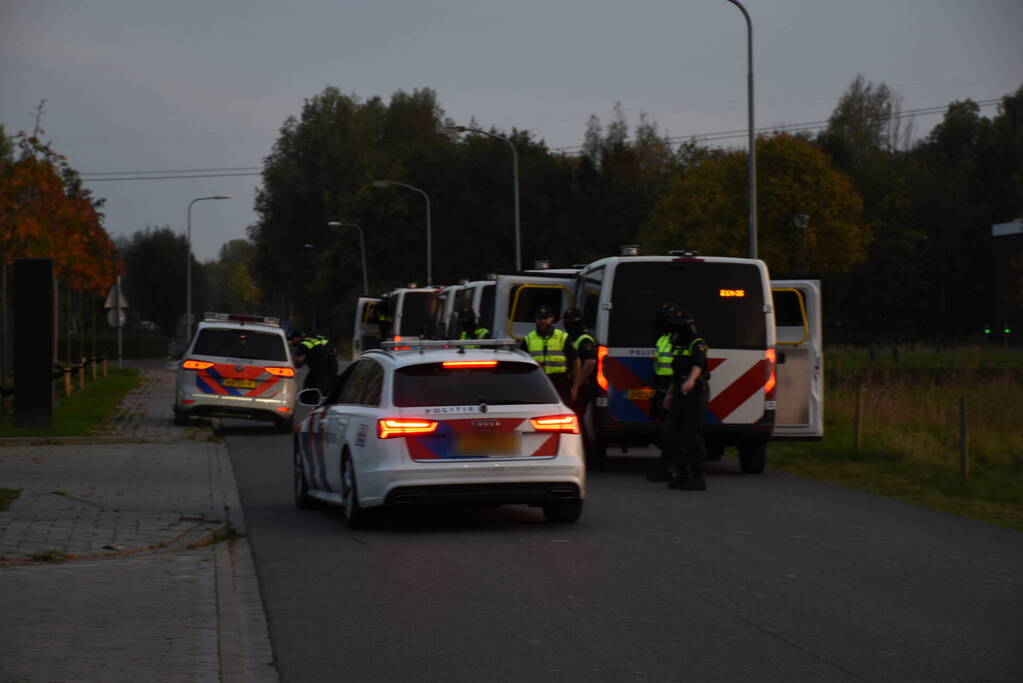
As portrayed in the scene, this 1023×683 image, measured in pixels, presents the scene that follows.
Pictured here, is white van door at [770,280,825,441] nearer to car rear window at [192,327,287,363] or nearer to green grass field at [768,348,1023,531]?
green grass field at [768,348,1023,531]

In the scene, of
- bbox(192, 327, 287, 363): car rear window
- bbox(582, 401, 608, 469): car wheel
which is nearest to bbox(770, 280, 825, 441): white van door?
bbox(582, 401, 608, 469): car wheel

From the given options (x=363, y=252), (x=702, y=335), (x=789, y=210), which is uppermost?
(x=789, y=210)

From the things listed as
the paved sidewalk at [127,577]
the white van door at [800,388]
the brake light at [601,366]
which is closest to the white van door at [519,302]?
the white van door at [800,388]

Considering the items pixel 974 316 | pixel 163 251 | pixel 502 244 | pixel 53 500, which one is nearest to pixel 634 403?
pixel 53 500

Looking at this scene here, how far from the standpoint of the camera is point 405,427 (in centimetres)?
1097

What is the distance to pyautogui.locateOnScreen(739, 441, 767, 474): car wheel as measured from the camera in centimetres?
1658

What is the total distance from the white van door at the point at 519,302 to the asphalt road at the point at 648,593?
23.9ft

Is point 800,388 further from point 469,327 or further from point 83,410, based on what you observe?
point 83,410

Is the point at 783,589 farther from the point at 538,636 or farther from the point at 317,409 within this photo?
the point at 317,409

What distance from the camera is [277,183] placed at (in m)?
90.4

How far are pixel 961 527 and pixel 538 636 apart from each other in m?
5.78

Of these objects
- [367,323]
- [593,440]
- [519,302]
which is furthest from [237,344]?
[367,323]

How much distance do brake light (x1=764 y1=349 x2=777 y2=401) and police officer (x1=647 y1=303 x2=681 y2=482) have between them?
1.29 metres

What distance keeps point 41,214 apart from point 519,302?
46.6 ft
